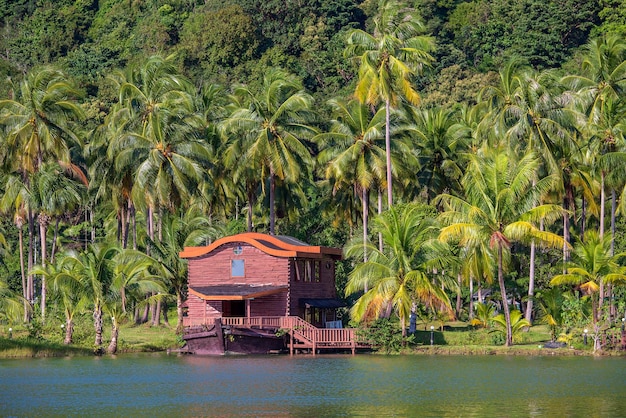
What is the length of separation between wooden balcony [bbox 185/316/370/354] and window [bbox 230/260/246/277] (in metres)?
3.59

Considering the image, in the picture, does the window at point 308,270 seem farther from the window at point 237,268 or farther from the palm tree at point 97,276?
the palm tree at point 97,276

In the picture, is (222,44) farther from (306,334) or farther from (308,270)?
(306,334)

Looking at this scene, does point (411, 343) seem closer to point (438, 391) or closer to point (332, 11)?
point (438, 391)

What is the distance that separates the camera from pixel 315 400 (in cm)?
4178

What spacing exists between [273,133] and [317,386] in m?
28.9

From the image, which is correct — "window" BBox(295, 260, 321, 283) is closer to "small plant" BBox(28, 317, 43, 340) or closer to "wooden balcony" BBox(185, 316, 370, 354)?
"wooden balcony" BBox(185, 316, 370, 354)

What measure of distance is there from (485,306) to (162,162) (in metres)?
20.8

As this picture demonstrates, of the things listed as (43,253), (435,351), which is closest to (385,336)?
(435,351)

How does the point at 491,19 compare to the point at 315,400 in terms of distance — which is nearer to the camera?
the point at 315,400

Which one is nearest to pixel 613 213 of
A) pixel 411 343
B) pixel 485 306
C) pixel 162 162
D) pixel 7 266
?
pixel 485 306

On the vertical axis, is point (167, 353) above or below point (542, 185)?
below

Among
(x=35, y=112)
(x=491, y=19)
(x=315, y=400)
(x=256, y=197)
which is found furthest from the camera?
(x=491, y=19)

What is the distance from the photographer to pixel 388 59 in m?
67.6

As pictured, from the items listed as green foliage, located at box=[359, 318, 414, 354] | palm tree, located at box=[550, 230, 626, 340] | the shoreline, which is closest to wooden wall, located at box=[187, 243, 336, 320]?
green foliage, located at box=[359, 318, 414, 354]
